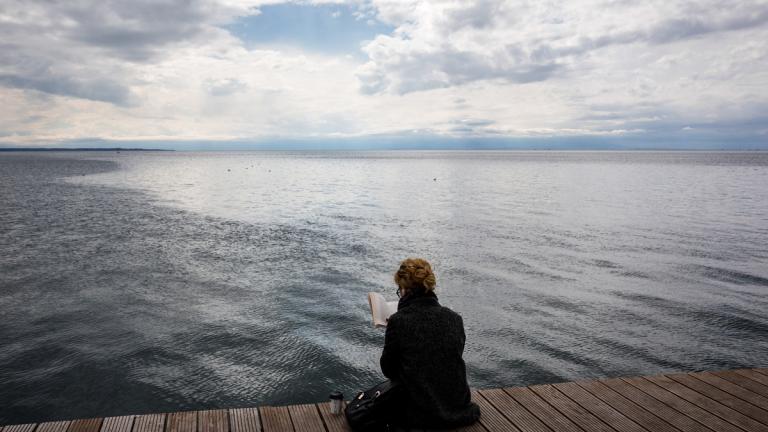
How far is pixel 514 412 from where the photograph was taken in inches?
238

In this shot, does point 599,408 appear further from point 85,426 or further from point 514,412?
point 85,426

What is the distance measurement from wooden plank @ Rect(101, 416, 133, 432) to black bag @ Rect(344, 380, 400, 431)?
2.45 m

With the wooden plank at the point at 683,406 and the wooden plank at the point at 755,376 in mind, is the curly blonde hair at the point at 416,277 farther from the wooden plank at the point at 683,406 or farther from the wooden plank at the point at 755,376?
the wooden plank at the point at 755,376

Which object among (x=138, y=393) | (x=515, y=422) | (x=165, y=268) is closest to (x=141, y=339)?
(x=138, y=393)

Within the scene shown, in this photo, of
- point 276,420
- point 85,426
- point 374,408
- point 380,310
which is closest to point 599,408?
point 374,408

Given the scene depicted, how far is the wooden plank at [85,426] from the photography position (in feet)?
18.0

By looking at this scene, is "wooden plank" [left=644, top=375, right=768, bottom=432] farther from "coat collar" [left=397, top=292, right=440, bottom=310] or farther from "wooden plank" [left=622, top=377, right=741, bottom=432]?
"coat collar" [left=397, top=292, right=440, bottom=310]

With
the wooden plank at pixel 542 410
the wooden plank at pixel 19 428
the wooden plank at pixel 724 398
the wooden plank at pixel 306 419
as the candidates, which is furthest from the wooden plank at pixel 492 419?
the wooden plank at pixel 19 428

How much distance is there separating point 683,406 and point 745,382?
149cm

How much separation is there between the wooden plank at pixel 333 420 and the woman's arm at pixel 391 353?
92 cm

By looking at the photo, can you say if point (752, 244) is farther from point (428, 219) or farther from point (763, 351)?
point (428, 219)

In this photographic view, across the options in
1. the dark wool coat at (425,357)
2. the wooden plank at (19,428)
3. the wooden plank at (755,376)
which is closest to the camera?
the dark wool coat at (425,357)

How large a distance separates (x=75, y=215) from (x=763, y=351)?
33469 mm

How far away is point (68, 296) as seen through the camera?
48.7 feet
